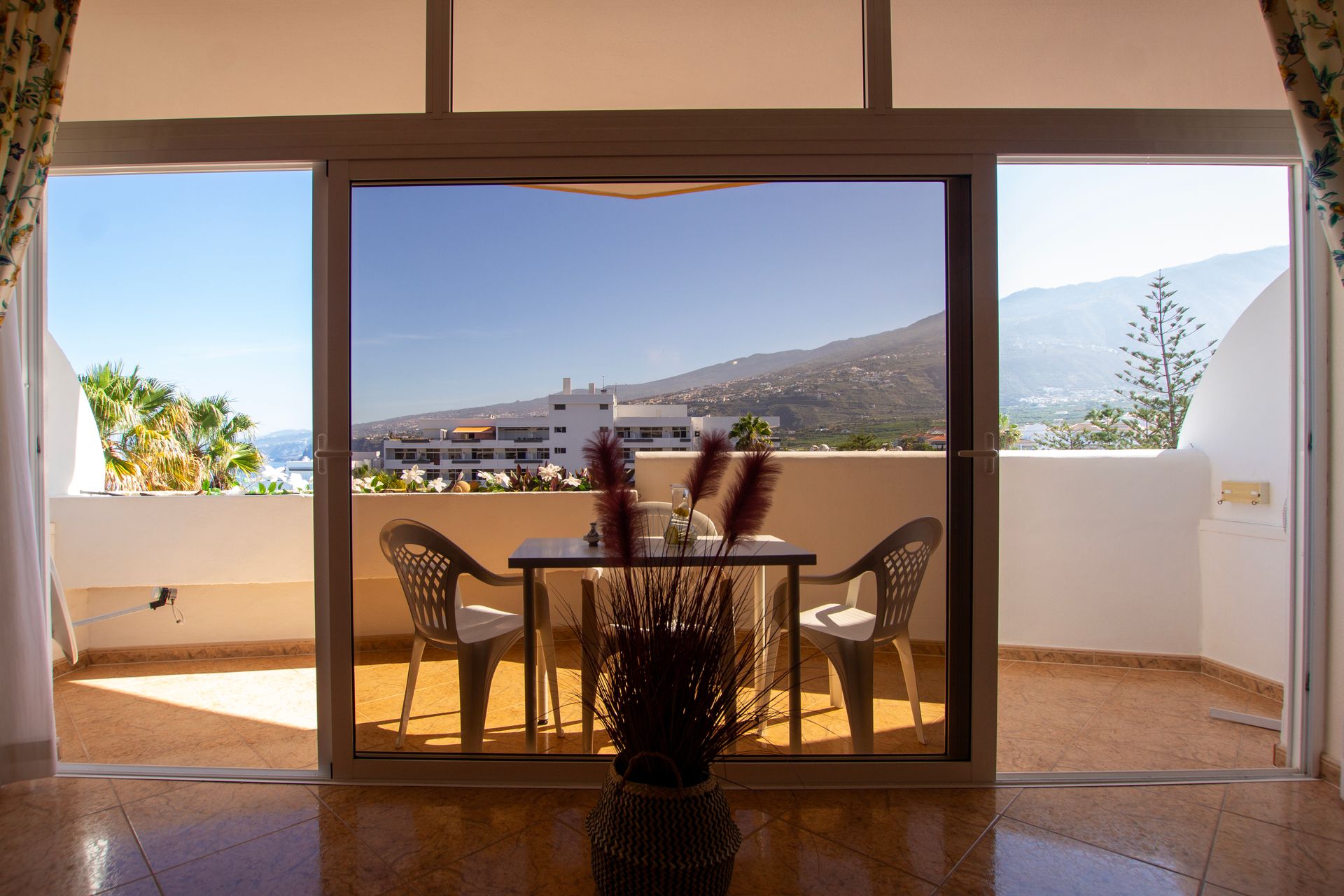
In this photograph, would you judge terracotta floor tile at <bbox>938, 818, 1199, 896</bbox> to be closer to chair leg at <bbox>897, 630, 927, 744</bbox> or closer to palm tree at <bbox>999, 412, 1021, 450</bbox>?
chair leg at <bbox>897, 630, 927, 744</bbox>

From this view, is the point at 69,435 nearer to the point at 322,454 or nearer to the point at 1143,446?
the point at 322,454

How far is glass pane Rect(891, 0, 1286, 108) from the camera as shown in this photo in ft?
7.95

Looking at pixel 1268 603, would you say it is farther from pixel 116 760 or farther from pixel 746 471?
pixel 116 760

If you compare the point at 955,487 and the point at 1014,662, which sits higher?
the point at 955,487

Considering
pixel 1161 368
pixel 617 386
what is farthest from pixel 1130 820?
pixel 1161 368

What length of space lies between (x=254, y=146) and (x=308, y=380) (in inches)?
31.1

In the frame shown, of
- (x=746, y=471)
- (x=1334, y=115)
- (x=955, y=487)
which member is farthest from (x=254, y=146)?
(x=1334, y=115)

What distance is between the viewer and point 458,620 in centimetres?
241

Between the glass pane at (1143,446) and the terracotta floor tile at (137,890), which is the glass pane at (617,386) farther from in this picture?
the glass pane at (1143,446)

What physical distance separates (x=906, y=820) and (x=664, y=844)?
3.04ft

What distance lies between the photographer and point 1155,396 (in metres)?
3.88

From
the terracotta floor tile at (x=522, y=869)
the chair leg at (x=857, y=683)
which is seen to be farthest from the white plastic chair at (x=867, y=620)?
the terracotta floor tile at (x=522, y=869)

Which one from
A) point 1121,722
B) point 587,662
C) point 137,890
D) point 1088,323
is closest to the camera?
point 137,890

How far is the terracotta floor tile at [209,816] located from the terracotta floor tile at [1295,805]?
2872 mm
